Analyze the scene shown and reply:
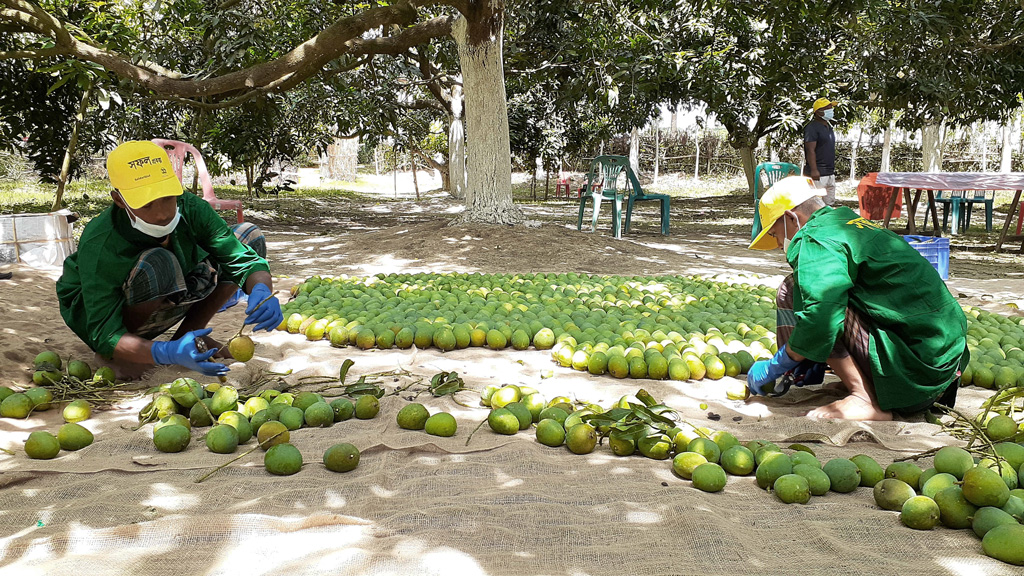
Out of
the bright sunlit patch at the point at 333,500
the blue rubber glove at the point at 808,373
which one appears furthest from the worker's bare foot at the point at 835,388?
the bright sunlit patch at the point at 333,500

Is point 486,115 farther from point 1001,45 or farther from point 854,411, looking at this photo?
point 1001,45

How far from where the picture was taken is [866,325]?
9.46 ft

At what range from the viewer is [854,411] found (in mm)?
2930

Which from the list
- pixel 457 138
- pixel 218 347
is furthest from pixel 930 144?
pixel 218 347

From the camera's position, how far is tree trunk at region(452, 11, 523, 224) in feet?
30.4

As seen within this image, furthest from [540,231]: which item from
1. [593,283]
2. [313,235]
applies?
[313,235]

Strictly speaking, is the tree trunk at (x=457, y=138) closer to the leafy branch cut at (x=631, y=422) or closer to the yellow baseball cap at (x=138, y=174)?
the yellow baseball cap at (x=138, y=174)

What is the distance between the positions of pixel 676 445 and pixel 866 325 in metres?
1.00

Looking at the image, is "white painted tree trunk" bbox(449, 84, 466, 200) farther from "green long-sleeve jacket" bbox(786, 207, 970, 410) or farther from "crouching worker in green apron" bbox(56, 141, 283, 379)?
"green long-sleeve jacket" bbox(786, 207, 970, 410)

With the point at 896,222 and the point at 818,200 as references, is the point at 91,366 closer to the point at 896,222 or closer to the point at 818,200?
the point at 818,200

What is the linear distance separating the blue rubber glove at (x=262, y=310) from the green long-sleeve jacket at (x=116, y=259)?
1.02ft

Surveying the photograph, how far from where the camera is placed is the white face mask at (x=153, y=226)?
318cm

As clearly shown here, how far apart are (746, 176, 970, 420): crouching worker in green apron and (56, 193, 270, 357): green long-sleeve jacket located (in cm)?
266

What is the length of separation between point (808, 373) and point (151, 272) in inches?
124
